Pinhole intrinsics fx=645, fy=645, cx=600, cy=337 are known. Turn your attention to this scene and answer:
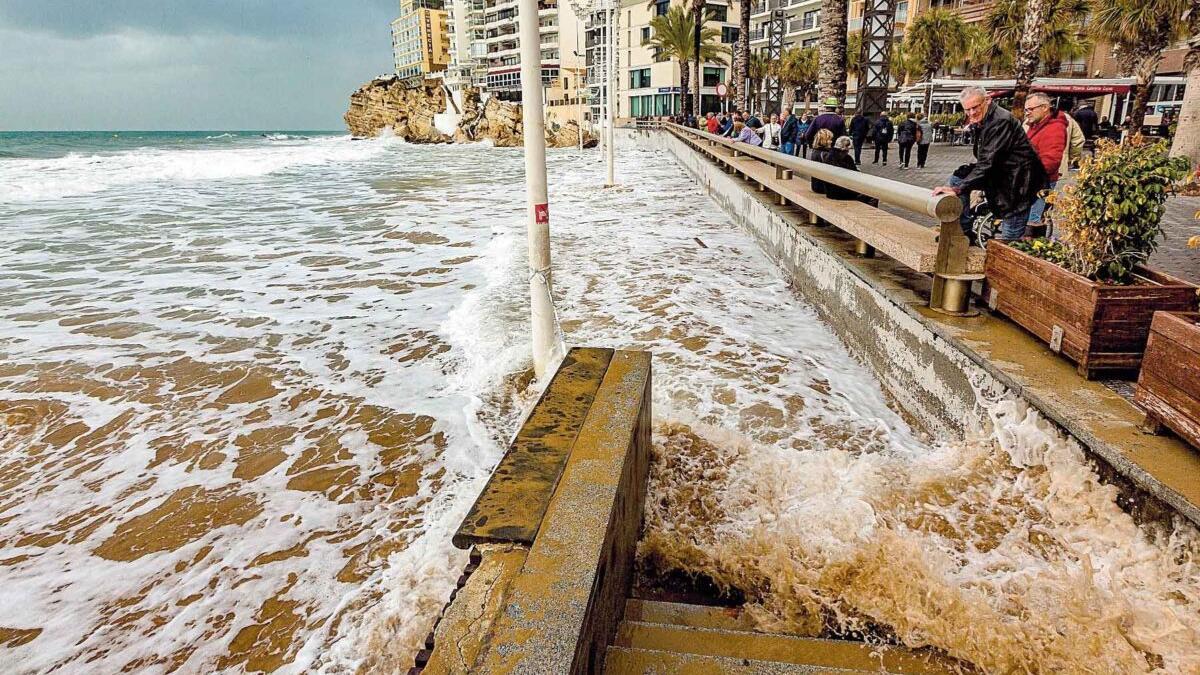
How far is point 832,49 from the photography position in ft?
48.0

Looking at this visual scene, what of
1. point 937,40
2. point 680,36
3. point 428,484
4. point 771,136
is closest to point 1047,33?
point 937,40

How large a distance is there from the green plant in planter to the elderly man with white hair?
1554 mm

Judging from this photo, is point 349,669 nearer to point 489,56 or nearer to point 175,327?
point 175,327

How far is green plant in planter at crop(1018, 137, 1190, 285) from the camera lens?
3201 mm

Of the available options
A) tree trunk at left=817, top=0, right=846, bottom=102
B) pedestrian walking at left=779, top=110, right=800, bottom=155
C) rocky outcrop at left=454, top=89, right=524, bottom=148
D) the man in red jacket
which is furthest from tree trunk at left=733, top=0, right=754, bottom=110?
rocky outcrop at left=454, top=89, right=524, bottom=148

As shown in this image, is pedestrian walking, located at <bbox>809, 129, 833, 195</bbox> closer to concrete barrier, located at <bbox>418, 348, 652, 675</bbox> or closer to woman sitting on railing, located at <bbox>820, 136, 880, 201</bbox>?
woman sitting on railing, located at <bbox>820, 136, 880, 201</bbox>

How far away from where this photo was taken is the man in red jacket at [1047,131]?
5.75m

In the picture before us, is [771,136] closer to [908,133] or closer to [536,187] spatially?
[908,133]

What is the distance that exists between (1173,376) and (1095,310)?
0.63 metres

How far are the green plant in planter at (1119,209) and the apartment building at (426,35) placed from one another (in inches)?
5175

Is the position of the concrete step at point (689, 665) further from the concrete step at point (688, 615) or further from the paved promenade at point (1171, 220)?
the paved promenade at point (1171, 220)

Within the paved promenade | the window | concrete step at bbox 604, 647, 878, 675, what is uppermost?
the window

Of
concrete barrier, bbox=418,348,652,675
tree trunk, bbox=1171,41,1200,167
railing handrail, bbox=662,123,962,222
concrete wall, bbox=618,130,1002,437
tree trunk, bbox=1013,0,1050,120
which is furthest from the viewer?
tree trunk, bbox=1013,0,1050,120

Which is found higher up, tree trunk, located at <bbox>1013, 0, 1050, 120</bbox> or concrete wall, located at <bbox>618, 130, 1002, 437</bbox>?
tree trunk, located at <bbox>1013, 0, 1050, 120</bbox>
